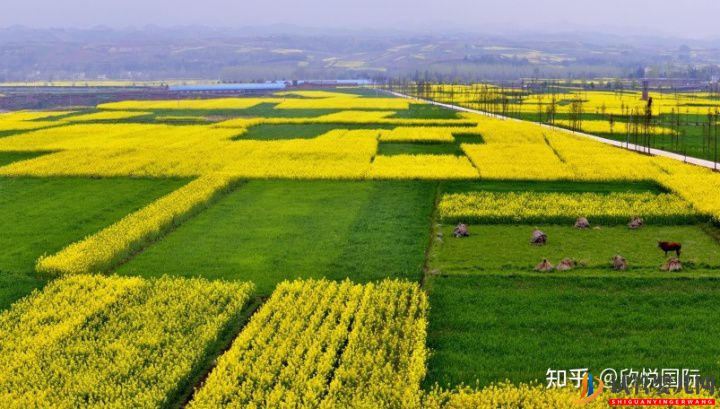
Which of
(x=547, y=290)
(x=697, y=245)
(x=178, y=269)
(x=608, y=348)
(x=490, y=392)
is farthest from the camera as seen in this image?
(x=697, y=245)

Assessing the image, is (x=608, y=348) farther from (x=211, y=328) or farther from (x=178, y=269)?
Answer: (x=178, y=269)

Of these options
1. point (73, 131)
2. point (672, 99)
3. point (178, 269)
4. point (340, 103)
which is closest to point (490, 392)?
point (178, 269)

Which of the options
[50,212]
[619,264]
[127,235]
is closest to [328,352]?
[619,264]

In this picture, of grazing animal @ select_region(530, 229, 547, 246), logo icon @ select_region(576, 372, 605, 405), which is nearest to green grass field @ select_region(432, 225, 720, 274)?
grazing animal @ select_region(530, 229, 547, 246)

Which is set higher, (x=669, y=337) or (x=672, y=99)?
(x=672, y=99)

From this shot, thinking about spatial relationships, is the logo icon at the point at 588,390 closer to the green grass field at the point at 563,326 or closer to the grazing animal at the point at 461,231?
the green grass field at the point at 563,326

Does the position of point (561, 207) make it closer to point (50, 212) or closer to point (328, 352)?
point (328, 352)

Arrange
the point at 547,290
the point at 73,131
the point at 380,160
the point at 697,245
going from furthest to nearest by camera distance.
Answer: the point at 73,131, the point at 380,160, the point at 697,245, the point at 547,290
